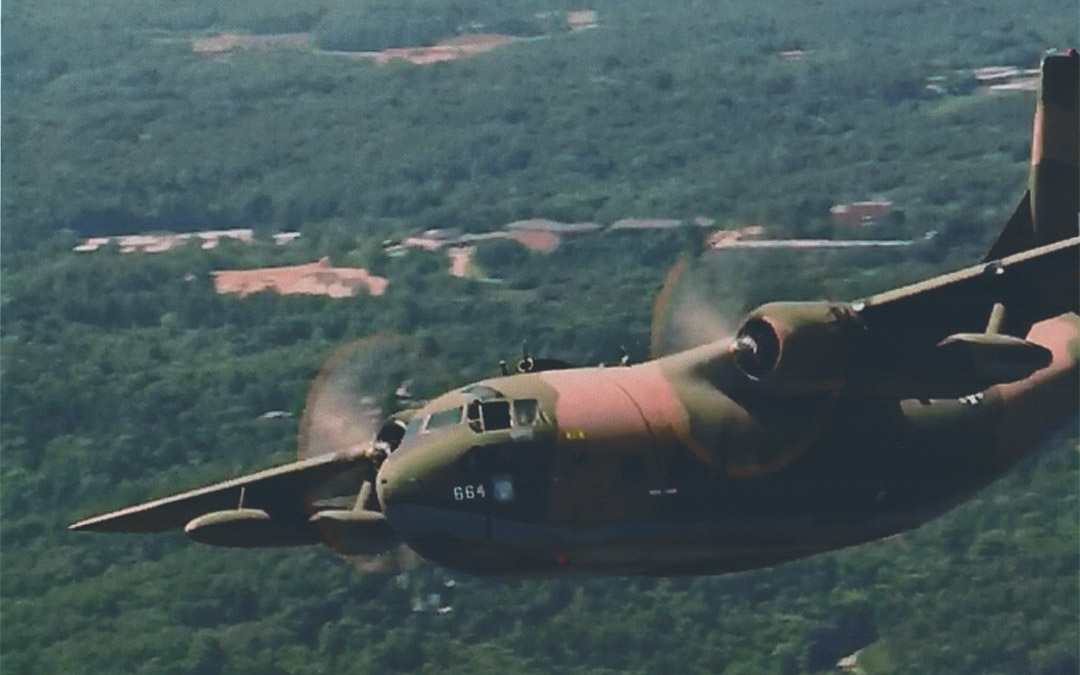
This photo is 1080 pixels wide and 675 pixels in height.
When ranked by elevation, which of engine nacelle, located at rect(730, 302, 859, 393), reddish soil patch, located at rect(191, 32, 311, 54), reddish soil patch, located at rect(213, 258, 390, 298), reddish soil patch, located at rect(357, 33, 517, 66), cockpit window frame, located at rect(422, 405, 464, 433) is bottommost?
reddish soil patch, located at rect(357, 33, 517, 66)

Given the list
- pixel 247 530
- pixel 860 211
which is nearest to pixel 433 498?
pixel 247 530

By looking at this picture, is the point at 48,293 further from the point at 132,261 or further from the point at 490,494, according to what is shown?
the point at 490,494

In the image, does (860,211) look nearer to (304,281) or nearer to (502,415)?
(304,281)

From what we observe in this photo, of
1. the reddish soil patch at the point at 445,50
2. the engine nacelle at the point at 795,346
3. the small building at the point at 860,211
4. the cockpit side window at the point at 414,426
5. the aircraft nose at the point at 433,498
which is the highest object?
the engine nacelle at the point at 795,346

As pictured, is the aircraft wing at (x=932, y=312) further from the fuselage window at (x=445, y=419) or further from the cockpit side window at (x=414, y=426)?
the cockpit side window at (x=414, y=426)

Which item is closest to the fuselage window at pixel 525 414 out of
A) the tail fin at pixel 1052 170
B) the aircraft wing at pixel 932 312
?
the aircraft wing at pixel 932 312

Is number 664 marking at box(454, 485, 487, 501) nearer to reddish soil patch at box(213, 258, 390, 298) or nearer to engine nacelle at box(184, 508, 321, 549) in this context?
engine nacelle at box(184, 508, 321, 549)

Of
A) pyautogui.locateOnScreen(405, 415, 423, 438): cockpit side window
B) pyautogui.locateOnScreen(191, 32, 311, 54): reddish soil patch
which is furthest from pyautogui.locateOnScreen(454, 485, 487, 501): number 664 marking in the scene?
pyautogui.locateOnScreen(191, 32, 311, 54): reddish soil patch
